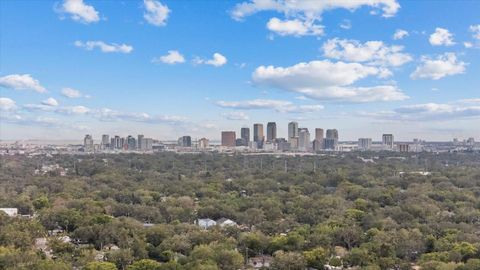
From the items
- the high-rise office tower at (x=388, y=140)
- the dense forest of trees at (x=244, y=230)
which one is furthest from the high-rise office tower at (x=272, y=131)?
the dense forest of trees at (x=244, y=230)

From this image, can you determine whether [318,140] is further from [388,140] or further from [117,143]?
[117,143]

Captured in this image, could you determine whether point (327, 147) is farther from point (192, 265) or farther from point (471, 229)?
point (192, 265)

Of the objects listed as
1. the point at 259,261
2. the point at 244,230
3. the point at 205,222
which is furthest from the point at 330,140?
the point at 259,261

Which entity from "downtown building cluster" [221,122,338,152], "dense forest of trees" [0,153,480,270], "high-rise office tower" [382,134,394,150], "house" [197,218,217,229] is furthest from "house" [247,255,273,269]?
"high-rise office tower" [382,134,394,150]

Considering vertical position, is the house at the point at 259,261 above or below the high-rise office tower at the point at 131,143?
below

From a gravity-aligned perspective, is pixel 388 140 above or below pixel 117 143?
above

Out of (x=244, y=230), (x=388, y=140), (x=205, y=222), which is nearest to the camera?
(x=244, y=230)

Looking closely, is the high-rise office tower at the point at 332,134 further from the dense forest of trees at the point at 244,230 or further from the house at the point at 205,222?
the house at the point at 205,222
